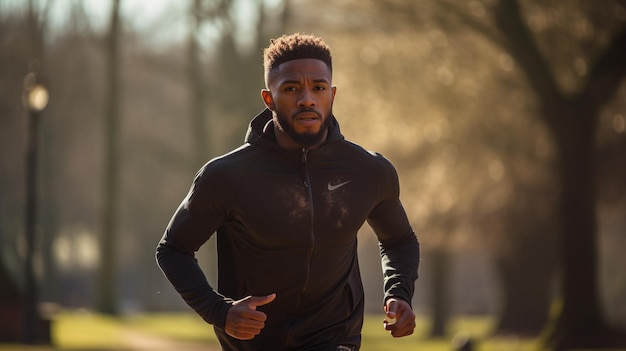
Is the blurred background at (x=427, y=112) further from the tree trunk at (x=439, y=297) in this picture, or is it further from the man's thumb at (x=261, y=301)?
the man's thumb at (x=261, y=301)

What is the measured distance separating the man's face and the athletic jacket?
0.34 ft

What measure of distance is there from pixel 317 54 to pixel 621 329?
57.0 ft

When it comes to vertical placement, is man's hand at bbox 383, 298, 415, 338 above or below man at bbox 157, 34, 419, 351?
below

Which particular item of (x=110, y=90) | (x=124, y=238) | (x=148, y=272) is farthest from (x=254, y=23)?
(x=124, y=238)

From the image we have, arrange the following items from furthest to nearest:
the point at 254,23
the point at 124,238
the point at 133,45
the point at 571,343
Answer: the point at 124,238, the point at 133,45, the point at 254,23, the point at 571,343

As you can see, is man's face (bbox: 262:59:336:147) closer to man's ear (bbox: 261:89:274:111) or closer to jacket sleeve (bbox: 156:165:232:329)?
man's ear (bbox: 261:89:274:111)

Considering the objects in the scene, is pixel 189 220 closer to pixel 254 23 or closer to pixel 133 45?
pixel 254 23

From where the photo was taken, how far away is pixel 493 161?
2631cm

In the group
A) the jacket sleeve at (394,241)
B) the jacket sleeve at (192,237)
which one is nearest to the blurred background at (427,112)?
the jacket sleeve at (394,241)

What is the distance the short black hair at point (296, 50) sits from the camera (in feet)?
17.7

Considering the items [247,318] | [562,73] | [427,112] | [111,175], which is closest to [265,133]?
[247,318]

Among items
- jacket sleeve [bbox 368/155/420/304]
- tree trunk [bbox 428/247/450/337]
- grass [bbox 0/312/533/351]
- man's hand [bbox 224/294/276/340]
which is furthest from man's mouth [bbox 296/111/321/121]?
tree trunk [bbox 428/247/450/337]

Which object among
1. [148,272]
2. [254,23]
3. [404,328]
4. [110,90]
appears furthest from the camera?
[148,272]

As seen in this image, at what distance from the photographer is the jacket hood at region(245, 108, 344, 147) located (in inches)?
216
